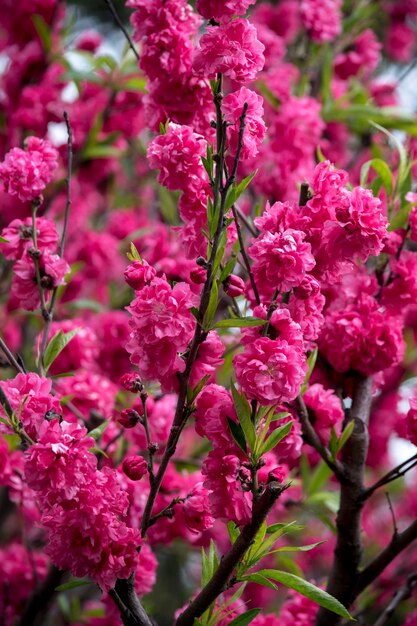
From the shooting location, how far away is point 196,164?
102 centimetres

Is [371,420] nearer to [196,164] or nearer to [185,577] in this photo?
[185,577]

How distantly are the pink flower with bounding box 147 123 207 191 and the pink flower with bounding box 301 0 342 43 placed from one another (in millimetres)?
1284

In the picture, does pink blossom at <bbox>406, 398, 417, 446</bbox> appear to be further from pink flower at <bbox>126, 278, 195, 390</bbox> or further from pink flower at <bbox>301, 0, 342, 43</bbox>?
pink flower at <bbox>301, 0, 342, 43</bbox>

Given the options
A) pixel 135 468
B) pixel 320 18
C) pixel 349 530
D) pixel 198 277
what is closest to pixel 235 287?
pixel 198 277

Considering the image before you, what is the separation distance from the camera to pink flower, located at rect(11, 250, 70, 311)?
4.02 ft

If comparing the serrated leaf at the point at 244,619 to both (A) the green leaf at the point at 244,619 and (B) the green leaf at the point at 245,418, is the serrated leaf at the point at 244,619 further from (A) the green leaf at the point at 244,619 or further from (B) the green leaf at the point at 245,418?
(B) the green leaf at the point at 245,418

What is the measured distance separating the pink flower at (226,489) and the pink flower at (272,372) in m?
0.12

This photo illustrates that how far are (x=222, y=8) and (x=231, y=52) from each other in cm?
6

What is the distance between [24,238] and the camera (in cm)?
125

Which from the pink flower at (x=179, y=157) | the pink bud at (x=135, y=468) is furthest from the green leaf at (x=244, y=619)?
the pink flower at (x=179, y=157)

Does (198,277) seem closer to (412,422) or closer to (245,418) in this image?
(245,418)

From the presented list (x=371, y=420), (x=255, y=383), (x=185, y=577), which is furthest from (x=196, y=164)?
(x=185, y=577)

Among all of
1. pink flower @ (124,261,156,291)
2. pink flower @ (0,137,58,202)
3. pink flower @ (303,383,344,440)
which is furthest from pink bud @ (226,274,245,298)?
pink flower @ (0,137,58,202)

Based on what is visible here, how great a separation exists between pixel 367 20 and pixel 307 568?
202 cm
